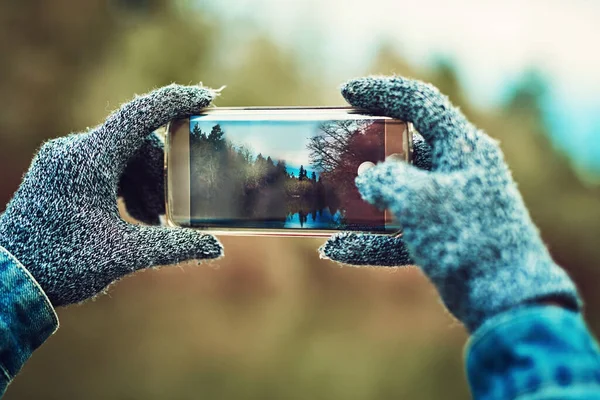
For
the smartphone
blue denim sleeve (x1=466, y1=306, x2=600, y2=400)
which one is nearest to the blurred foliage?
the smartphone

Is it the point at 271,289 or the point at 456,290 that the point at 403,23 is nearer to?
the point at 271,289

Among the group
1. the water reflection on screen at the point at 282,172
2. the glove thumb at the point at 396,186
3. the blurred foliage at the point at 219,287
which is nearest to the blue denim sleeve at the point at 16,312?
the water reflection on screen at the point at 282,172

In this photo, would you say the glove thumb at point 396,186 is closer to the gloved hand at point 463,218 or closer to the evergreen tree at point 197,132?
the gloved hand at point 463,218

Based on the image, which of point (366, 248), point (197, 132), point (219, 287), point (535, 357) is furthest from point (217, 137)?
point (219, 287)

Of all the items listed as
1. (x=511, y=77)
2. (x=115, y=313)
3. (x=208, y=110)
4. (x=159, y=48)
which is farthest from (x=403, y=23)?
(x=115, y=313)

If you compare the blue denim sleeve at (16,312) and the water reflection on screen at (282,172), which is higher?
the water reflection on screen at (282,172)

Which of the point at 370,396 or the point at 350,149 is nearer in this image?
the point at 350,149
